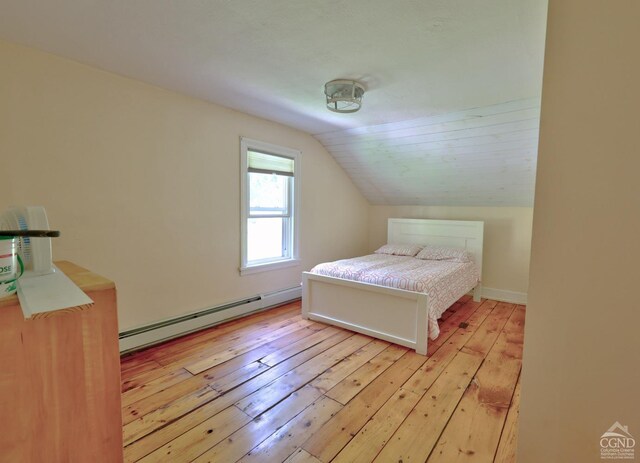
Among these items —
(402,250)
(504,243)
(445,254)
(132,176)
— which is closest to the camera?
(132,176)

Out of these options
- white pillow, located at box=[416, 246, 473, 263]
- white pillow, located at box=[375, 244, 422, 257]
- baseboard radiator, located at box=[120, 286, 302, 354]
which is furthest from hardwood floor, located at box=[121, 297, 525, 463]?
white pillow, located at box=[375, 244, 422, 257]

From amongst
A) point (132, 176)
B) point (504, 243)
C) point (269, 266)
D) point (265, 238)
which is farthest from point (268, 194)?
point (504, 243)

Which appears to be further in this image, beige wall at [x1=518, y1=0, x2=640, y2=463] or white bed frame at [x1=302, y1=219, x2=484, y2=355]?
white bed frame at [x1=302, y1=219, x2=484, y2=355]

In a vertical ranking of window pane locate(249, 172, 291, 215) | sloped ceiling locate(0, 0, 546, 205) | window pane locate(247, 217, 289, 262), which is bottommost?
window pane locate(247, 217, 289, 262)

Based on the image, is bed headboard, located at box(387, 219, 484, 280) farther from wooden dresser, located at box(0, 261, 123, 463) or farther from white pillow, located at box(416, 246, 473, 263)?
wooden dresser, located at box(0, 261, 123, 463)

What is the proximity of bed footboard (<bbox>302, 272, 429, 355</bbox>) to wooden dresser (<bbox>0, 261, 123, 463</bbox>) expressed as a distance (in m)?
2.20

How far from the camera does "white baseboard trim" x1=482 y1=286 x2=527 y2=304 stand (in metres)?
3.93

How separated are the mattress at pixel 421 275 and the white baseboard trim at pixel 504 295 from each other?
1.34 ft

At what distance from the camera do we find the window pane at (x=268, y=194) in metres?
3.46

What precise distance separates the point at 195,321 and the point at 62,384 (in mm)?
2179

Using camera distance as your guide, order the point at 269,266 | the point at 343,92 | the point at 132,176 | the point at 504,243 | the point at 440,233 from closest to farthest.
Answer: the point at 343,92
the point at 132,176
the point at 269,266
the point at 504,243
the point at 440,233

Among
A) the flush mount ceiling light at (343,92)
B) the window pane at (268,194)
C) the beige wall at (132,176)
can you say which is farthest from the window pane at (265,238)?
the flush mount ceiling light at (343,92)

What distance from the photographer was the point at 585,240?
2.53 feet

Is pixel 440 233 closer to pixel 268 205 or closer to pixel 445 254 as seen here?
pixel 445 254
